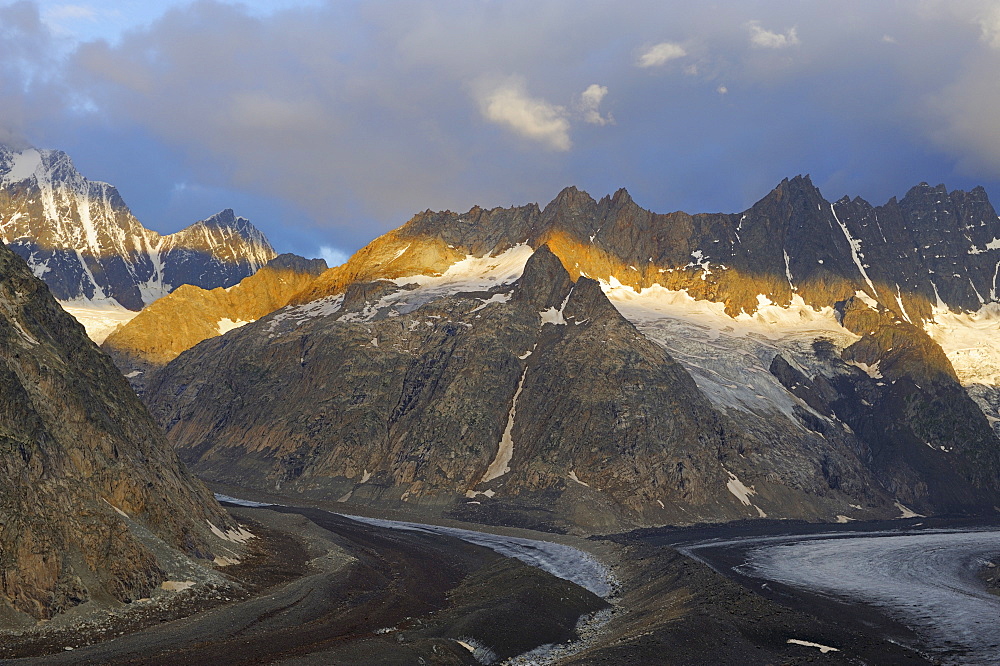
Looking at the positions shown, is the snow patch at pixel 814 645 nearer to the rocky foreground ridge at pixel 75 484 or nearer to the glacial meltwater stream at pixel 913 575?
the glacial meltwater stream at pixel 913 575

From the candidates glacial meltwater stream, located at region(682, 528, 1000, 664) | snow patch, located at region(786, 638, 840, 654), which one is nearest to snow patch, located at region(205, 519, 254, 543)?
snow patch, located at region(786, 638, 840, 654)

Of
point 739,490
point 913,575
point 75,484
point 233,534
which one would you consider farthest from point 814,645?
point 739,490

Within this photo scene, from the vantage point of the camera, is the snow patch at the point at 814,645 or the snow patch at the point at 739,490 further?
the snow patch at the point at 739,490

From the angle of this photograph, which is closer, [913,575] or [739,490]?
[913,575]

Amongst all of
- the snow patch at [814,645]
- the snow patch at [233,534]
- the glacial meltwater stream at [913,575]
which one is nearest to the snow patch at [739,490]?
the glacial meltwater stream at [913,575]

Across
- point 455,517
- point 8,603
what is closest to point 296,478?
point 455,517

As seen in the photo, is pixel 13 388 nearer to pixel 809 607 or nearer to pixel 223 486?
A: pixel 809 607

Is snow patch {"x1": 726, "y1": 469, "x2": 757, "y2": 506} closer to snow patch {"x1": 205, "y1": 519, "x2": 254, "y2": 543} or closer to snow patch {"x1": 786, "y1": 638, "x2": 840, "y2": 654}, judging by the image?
snow patch {"x1": 205, "y1": 519, "x2": 254, "y2": 543}

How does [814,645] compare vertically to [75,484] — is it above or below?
below

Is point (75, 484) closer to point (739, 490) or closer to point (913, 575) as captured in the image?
point (913, 575)

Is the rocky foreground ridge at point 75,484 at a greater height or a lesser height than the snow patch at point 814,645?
greater
